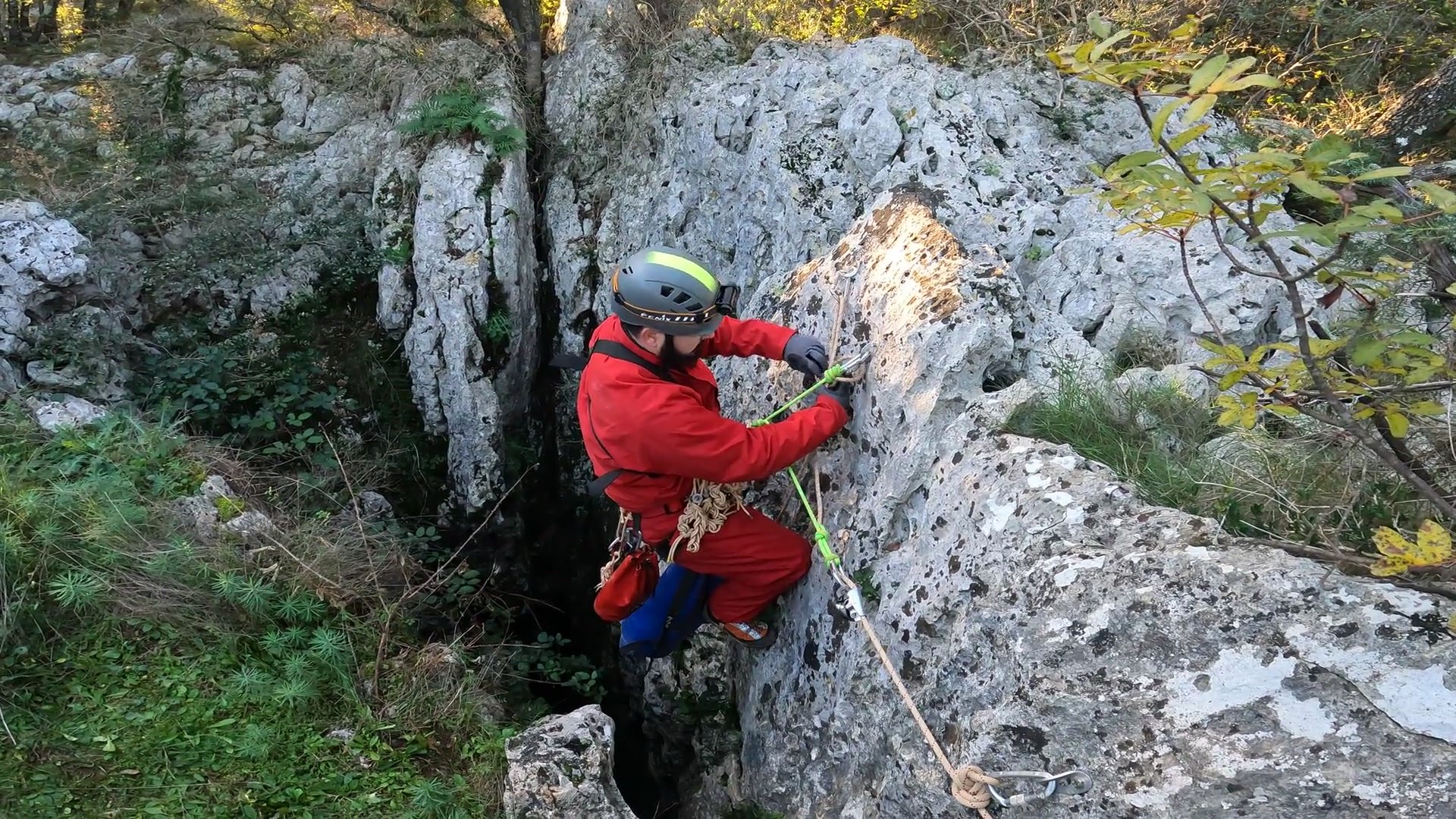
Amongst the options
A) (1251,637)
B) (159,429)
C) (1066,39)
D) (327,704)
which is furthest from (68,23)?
(1251,637)

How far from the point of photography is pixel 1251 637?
84.2 inches

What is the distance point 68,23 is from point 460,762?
32.1ft

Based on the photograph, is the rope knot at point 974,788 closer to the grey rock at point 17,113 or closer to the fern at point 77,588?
the fern at point 77,588

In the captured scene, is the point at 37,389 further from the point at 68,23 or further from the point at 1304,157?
the point at 1304,157

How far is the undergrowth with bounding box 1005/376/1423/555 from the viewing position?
2461 mm

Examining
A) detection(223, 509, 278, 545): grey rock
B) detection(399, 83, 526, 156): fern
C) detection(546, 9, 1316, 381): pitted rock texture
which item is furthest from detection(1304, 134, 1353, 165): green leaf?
detection(399, 83, 526, 156): fern

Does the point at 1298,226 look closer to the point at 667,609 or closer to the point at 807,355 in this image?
the point at 807,355

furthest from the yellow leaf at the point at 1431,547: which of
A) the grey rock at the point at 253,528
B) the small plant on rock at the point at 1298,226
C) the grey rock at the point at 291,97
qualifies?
the grey rock at the point at 291,97

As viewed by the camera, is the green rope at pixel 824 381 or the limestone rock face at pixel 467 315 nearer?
the green rope at pixel 824 381

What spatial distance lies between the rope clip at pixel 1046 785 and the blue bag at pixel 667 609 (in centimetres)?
216

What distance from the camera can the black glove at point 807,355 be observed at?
3.90 meters

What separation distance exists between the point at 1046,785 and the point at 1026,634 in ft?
1.42

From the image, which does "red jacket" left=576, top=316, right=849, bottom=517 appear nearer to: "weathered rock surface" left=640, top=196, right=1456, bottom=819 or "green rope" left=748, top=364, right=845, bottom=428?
"green rope" left=748, top=364, right=845, bottom=428

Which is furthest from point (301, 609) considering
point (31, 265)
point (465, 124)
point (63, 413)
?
point (465, 124)
